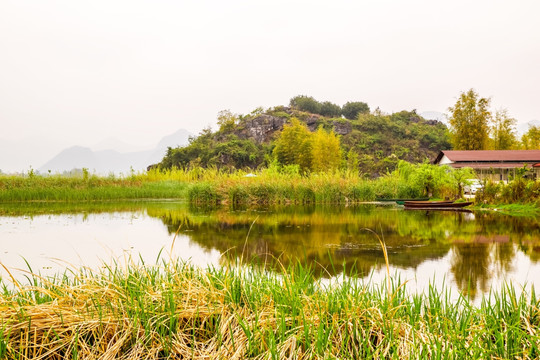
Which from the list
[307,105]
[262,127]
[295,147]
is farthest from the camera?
[307,105]

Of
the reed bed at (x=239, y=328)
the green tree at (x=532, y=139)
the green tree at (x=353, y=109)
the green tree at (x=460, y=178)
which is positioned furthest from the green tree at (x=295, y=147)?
the reed bed at (x=239, y=328)

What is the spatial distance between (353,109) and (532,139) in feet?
83.2

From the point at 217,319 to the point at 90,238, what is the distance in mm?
7346

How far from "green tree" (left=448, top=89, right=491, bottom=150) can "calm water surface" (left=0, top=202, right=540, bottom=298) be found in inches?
1132

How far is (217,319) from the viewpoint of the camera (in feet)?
8.86

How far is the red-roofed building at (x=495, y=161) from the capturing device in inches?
1221

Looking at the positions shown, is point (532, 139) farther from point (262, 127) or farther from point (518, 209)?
point (518, 209)

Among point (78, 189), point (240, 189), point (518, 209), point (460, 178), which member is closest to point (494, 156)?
point (460, 178)

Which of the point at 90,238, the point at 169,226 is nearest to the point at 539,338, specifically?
the point at 90,238

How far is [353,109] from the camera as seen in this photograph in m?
61.8

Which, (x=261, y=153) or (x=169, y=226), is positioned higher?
(x=261, y=153)

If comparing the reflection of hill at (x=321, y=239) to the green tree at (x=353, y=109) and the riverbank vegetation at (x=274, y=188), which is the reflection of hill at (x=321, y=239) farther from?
the green tree at (x=353, y=109)

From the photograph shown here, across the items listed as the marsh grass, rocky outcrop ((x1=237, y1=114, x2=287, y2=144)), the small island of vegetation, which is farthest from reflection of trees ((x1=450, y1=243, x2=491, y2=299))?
rocky outcrop ((x1=237, y1=114, x2=287, y2=144))

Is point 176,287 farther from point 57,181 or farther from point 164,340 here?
point 57,181
